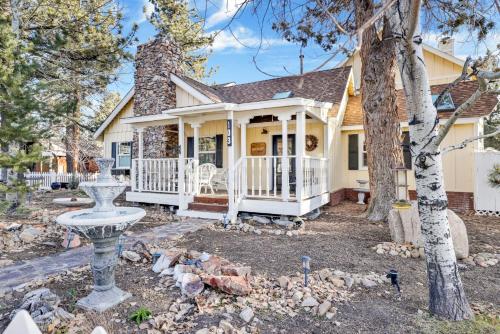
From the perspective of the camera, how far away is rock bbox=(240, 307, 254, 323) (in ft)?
9.15

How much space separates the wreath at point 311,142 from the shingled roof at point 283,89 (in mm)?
1282

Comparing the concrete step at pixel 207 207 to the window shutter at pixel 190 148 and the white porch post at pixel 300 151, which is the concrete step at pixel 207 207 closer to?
the white porch post at pixel 300 151

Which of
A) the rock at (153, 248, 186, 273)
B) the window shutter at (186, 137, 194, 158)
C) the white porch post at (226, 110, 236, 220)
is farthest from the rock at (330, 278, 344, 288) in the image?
the window shutter at (186, 137, 194, 158)

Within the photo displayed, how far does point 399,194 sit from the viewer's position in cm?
772

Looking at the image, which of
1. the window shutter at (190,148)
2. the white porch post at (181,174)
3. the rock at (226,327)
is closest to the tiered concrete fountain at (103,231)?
the rock at (226,327)

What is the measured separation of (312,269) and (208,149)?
788 cm

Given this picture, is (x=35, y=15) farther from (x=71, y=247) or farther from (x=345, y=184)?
(x=345, y=184)

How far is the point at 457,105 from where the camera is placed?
990 centimetres

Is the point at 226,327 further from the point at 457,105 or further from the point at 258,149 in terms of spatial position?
the point at 457,105

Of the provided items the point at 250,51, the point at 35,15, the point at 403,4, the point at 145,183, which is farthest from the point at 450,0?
the point at 35,15

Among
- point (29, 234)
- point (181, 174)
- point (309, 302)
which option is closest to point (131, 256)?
point (309, 302)

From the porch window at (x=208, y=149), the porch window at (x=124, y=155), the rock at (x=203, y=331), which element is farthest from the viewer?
the porch window at (x=124, y=155)

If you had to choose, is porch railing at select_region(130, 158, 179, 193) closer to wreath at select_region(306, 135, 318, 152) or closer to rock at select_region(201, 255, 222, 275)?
wreath at select_region(306, 135, 318, 152)

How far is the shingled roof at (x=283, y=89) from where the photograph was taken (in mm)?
10672
